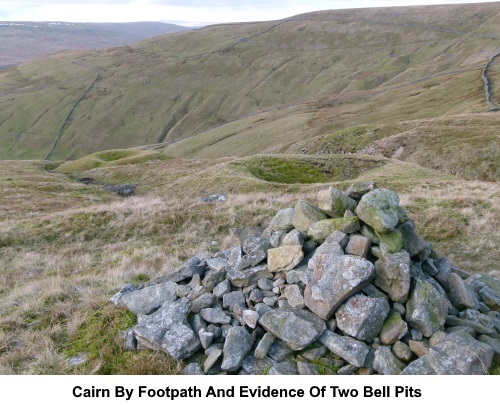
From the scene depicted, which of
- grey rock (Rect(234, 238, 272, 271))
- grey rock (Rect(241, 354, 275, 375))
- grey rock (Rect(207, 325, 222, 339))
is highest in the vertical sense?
grey rock (Rect(234, 238, 272, 271))

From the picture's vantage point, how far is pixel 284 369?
24.6 feet

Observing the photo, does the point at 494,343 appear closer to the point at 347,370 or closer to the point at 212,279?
the point at 347,370

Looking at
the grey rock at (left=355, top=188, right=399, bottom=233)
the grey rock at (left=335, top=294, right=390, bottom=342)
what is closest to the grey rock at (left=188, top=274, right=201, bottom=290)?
the grey rock at (left=335, top=294, right=390, bottom=342)

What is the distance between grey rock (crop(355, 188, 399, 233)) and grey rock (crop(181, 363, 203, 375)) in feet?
18.0

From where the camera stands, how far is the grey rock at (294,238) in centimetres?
1011

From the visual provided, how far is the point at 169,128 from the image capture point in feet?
568

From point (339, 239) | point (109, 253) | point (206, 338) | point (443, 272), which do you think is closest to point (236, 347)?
point (206, 338)

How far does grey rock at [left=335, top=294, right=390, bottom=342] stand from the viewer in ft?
25.7

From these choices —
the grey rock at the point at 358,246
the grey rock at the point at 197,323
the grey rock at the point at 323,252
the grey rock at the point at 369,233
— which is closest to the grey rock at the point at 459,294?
the grey rock at the point at 369,233

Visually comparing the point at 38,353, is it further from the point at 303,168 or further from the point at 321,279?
the point at 303,168

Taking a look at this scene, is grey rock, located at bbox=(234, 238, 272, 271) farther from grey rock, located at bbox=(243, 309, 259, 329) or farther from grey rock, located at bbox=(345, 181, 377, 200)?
grey rock, located at bbox=(345, 181, 377, 200)

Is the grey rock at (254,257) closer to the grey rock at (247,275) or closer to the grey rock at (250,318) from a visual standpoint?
the grey rock at (247,275)

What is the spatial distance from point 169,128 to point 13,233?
6216 inches

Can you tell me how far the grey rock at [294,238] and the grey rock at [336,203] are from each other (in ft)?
3.71
